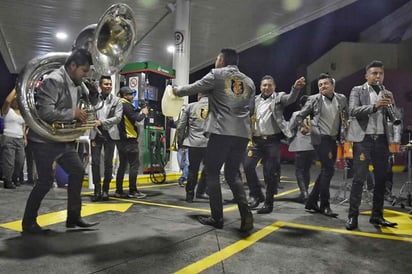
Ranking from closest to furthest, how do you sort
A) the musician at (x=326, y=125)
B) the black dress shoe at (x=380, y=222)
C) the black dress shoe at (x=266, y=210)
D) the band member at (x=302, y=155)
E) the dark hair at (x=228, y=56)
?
the dark hair at (x=228, y=56), the black dress shoe at (x=380, y=222), the musician at (x=326, y=125), the black dress shoe at (x=266, y=210), the band member at (x=302, y=155)

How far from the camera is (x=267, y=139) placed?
199 inches

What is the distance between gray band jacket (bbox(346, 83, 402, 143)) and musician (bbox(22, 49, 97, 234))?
3081 millimetres

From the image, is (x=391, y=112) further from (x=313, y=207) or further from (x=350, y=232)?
(x=313, y=207)

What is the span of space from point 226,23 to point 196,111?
256 inches

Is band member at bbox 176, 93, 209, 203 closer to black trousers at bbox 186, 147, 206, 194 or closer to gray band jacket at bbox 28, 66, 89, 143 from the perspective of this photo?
black trousers at bbox 186, 147, 206, 194

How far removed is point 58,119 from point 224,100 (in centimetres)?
172

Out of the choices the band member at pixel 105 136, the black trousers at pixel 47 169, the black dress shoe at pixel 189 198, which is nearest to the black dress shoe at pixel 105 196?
the band member at pixel 105 136

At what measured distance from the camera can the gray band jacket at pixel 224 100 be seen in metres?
3.74

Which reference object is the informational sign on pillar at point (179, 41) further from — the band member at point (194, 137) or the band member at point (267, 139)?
the band member at point (267, 139)

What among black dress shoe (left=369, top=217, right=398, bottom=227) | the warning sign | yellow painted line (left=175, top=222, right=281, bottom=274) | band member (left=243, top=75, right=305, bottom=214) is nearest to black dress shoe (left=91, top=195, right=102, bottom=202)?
band member (left=243, top=75, right=305, bottom=214)

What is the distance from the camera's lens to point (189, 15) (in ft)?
33.2

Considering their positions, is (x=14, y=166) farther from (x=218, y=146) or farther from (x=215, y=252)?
(x=215, y=252)

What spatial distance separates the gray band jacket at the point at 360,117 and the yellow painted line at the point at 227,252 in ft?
4.80

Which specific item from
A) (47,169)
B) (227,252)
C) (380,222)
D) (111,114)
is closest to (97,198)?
(111,114)
